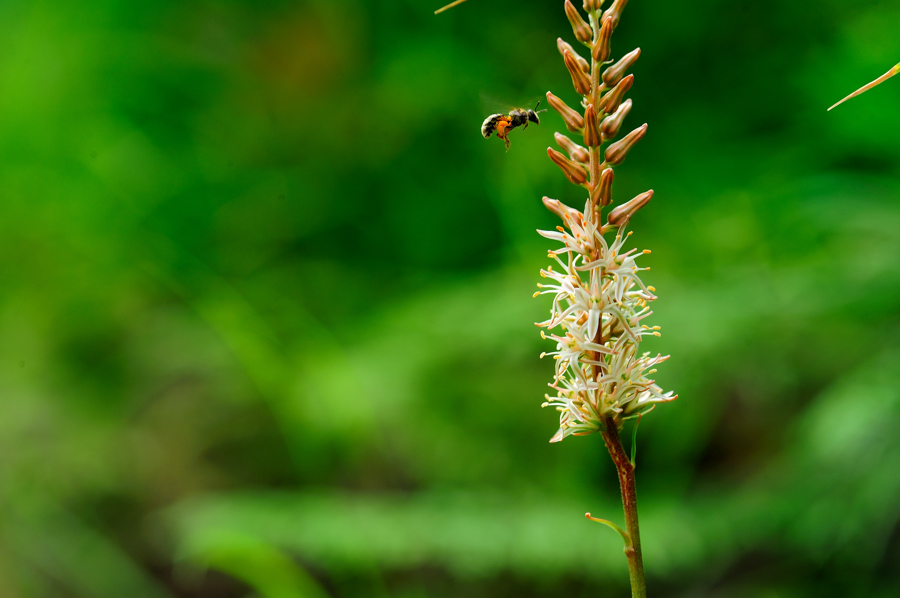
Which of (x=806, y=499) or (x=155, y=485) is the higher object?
(x=155, y=485)

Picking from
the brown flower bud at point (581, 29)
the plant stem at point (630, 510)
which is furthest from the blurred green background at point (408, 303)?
the plant stem at point (630, 510)

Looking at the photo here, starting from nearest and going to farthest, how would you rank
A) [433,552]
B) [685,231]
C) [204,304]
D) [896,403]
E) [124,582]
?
[896,403]
[433,552]
[124,582]
[685,231]
[204,304]

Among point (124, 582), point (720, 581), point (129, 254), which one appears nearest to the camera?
point (720, 581)

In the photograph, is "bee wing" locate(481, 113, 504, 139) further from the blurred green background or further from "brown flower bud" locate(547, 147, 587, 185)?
"brown flower bud" locate(547, 147, 587, 185)

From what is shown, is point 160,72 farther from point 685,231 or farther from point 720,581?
point 720,581

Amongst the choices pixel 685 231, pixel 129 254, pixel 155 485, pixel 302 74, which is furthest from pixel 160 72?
pixel 685 231

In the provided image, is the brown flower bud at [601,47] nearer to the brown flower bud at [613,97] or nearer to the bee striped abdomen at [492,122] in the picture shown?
the brown flower bud at [613,97]

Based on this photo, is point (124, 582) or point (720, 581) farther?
point (124, 582)
